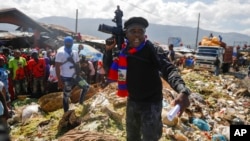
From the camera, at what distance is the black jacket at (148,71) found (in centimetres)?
324

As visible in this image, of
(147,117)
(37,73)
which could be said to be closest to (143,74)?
(147,117)

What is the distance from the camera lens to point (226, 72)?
24.0 m

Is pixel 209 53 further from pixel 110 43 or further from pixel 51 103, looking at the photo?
pixel 110 43

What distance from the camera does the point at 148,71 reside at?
10.8 ft

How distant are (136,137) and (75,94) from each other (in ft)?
17.5

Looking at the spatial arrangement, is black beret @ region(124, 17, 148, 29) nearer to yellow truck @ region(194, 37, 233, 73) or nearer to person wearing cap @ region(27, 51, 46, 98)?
person wearing cap @ region(27, 51, 46, 98)

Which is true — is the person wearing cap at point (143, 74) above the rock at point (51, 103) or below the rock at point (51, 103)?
above

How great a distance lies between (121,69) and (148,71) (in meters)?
0.34

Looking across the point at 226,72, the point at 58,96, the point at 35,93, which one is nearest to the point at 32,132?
the point at 58,96

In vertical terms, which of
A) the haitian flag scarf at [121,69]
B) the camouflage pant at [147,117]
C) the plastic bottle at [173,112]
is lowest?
the camouflage pant at [147,117]

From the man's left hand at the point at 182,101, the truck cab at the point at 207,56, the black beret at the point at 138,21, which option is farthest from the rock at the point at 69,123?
the truck cab at the point at 207,56

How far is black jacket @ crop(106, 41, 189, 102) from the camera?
3244 mm

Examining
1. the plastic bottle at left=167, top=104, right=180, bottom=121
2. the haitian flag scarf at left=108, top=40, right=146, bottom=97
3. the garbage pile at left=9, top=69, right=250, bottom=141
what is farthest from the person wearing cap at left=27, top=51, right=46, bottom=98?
the plastic bottle at left=167, top=104, right=180, bottom=121

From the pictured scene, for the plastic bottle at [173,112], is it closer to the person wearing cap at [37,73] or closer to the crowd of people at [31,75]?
the crowd of people at [31,75]
